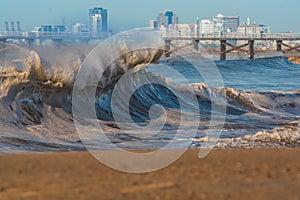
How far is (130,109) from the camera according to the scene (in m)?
11.0

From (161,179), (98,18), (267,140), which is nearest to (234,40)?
(98,18)

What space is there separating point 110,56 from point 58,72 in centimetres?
207

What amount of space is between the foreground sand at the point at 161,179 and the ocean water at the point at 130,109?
205 cm

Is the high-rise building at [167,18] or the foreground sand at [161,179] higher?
the foreground sand at [161,179]

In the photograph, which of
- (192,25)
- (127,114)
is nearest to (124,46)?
(127,114)

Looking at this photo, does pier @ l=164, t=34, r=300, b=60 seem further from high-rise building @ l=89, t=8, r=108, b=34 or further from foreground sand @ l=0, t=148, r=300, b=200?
foreground sand @ l=0, t=148, r=300, b=200

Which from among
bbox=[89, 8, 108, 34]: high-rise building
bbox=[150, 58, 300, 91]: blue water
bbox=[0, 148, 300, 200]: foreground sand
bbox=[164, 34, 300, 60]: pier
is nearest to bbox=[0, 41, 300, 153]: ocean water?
bbox=[0, 148, 300, 200]: foreground sand

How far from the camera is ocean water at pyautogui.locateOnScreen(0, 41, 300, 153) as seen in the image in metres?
7.66

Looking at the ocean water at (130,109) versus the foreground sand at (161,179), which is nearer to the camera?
the foreground sand at (161,179)

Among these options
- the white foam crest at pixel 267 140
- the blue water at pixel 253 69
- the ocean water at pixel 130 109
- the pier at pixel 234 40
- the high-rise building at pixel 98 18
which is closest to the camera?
the white foam crest at pixel 267 140

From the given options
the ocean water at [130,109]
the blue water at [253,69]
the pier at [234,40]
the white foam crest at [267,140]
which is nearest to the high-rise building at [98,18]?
the pier at [234,40]

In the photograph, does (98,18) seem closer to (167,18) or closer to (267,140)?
(167,18)

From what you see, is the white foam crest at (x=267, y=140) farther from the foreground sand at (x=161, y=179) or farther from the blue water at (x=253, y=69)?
the blue water at (x=253, y=69)

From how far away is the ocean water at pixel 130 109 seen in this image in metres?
7.66
